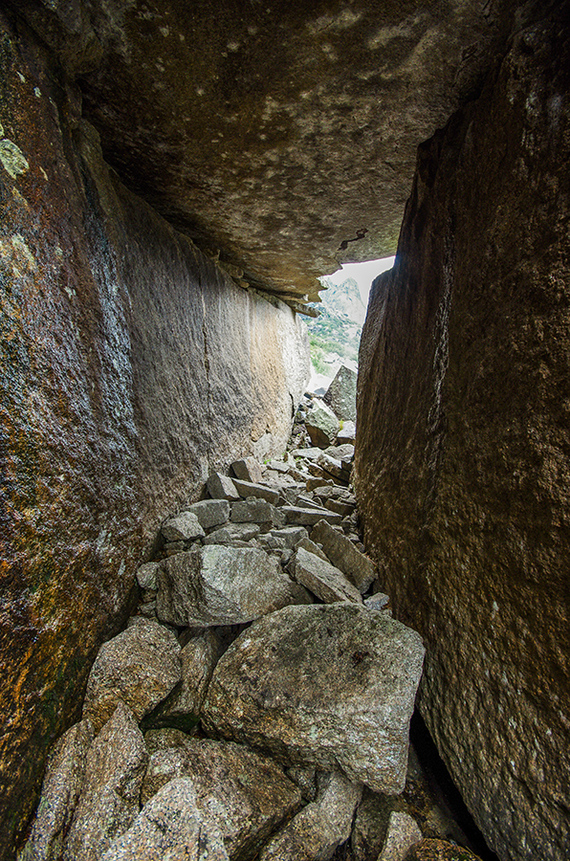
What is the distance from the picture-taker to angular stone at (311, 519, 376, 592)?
1.84 m

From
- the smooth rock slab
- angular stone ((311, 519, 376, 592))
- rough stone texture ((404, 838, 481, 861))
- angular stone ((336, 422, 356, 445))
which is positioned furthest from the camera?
angular stone ((336, 422, 356, 445))

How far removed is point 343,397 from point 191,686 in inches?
258

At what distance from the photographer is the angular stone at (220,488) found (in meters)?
2.62

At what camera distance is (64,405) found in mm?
1244

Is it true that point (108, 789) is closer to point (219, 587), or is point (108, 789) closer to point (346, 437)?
point (219, 587)

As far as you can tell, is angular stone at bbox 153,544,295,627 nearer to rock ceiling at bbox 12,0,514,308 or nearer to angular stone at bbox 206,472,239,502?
angular stone at bbox 206,472,239,502

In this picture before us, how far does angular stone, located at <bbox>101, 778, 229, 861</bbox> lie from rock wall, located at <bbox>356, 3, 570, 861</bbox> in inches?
27.2

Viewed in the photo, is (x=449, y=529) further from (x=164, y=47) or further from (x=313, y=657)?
(x=164, y=47)

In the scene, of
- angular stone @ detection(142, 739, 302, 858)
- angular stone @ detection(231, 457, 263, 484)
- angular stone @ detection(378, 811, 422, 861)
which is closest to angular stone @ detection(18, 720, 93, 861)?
angular stone @ detection(142, 739, 302, 858)

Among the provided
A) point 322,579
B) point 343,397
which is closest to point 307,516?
point 322,579

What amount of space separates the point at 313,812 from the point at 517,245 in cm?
172

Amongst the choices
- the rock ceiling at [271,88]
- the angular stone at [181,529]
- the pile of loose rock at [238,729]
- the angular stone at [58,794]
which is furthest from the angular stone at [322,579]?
the rock ceiling at [271,88]

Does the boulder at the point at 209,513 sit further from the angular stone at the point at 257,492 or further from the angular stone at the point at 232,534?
the angular stone at the point at 257,492

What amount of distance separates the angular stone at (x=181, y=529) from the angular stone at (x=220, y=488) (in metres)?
0.55
